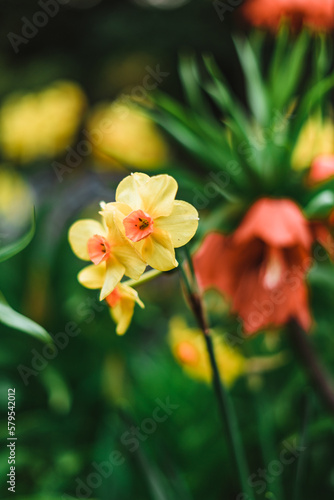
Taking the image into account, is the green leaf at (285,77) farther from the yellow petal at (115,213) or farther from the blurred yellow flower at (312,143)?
the yellow petal at (115,213)

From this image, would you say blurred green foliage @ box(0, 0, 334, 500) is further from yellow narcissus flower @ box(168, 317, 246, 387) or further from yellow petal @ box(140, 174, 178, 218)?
yellow petal @ box(140, 174, 178, 218)

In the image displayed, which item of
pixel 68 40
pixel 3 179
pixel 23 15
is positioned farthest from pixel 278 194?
pixel 68 40

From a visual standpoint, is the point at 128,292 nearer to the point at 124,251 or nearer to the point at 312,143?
the point at 124,251

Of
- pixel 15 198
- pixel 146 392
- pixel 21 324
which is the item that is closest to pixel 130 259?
pixel 21 324

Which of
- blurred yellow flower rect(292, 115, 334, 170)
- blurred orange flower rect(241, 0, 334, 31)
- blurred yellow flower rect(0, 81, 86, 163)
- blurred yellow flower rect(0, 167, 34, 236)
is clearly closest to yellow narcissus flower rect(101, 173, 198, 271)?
blurred yellow flower rect(292, 115, 334, 170)

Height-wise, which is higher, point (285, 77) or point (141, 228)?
point (141, 228)

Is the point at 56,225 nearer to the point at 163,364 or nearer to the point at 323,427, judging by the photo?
the point at 163,364
